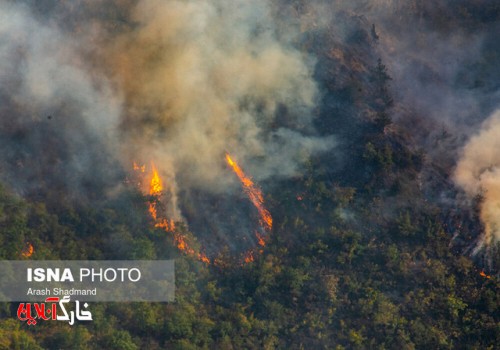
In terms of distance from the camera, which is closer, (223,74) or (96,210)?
(96,210)

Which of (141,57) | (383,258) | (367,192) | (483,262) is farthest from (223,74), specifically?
(483,262)

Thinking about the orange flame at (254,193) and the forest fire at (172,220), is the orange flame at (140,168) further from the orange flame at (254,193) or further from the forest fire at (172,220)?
the orange flame at (254,193)

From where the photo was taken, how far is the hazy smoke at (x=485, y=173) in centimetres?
7875

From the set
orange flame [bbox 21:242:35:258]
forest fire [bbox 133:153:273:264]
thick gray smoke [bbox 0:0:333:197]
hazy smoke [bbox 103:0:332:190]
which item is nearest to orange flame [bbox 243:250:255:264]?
forest fire [bbox 133:153:273:264]

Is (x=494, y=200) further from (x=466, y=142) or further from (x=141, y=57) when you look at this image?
(x=141, y=57)

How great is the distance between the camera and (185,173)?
8331cm

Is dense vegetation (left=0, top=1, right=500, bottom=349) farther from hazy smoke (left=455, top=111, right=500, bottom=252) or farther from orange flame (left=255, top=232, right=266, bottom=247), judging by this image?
hazy smoke (left=455, top=111, right=500, bottom=252)

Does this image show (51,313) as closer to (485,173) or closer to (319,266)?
(319,266)

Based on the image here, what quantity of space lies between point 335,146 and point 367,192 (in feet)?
18.9

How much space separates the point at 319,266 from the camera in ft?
260

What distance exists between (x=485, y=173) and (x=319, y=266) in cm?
1763

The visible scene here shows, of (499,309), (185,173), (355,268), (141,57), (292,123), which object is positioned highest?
(141,57)

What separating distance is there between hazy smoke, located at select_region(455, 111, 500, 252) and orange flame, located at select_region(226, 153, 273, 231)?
17817 mm

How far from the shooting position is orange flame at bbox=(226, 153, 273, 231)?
82.2m
